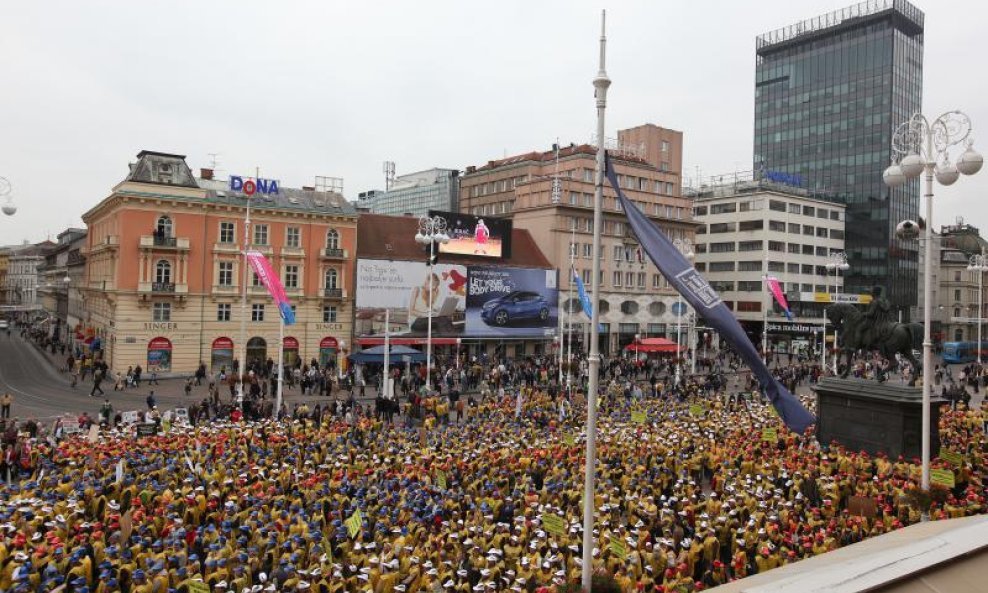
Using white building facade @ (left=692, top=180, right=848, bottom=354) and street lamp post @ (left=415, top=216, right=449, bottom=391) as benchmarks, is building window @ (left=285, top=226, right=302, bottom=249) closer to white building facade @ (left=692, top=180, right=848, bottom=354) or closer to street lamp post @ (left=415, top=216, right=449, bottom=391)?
street lamp post @ (left=415, top=216, right=449, bottom=391)

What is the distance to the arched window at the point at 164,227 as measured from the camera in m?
45.0

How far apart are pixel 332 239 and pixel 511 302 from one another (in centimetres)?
1479

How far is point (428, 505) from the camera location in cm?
1507

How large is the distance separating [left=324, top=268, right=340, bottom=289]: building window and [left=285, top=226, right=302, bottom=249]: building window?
2.89 meters

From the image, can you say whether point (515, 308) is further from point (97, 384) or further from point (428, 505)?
point (428, 505)

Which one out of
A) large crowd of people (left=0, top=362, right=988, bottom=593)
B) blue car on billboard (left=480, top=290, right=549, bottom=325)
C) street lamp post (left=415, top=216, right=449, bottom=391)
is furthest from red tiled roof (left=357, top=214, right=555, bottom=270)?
large crowd of people (left=0, top=362, right=988, bottom=593)

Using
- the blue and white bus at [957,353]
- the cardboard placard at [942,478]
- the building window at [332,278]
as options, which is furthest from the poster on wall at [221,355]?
the blue and white bus at [957,353]

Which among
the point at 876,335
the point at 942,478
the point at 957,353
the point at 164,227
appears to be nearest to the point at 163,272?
the point at 164,227

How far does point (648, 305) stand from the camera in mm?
68938

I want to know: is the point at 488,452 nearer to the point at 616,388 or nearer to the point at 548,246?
the point at 616,388

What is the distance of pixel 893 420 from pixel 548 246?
143 feet

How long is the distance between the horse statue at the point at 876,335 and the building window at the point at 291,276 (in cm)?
3532

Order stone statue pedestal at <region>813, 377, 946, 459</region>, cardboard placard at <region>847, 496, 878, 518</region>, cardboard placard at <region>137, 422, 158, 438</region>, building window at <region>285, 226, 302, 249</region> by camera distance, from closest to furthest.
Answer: cardboard placard at <region>847, 496, 878, 518</region>, stone statue pedestal at <region>813, 377, 946, 459</region>, cardboard placard at <region>137, 422, 158, 438</region>, building window at <region>285, 226, 302, 249</region>

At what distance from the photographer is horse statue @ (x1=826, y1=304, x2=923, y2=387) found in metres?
23.3
